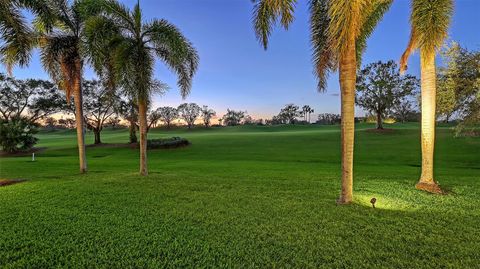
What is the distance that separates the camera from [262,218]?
6.60 metres

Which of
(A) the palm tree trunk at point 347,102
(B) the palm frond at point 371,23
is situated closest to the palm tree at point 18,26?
(A) the palm tree trunk at point 347,102

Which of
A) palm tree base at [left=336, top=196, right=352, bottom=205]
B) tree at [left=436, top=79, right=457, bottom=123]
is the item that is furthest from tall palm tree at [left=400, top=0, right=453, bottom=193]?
tree at [left=436, top=79, right=457, bottom=123]

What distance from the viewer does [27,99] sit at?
1662 inches

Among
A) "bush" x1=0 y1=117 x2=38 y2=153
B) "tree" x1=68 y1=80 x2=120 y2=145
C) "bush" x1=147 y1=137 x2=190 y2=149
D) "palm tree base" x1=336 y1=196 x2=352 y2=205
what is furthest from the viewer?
"tree" x1=68 y1=80 x2=120 y2=145

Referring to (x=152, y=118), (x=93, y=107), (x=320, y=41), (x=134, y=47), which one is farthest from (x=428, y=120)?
(x=93, y=107)

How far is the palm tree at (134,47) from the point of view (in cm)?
1264

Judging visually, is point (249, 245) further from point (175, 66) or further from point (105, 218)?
point (175, 66)

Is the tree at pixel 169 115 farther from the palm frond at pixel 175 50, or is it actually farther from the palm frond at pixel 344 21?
the palm frond at pixel 344 21

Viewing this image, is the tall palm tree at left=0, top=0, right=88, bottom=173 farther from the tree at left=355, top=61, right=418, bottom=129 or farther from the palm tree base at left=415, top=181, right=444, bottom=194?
the tree at left=355, top=61, right=418, bottom=129

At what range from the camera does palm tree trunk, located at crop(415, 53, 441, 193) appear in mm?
9641

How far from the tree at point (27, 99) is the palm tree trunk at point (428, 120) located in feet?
152

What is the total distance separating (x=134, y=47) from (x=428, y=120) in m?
12.5

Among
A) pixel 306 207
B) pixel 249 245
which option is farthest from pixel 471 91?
pixel 249 245

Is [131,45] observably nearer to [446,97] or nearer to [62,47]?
[62,47]
